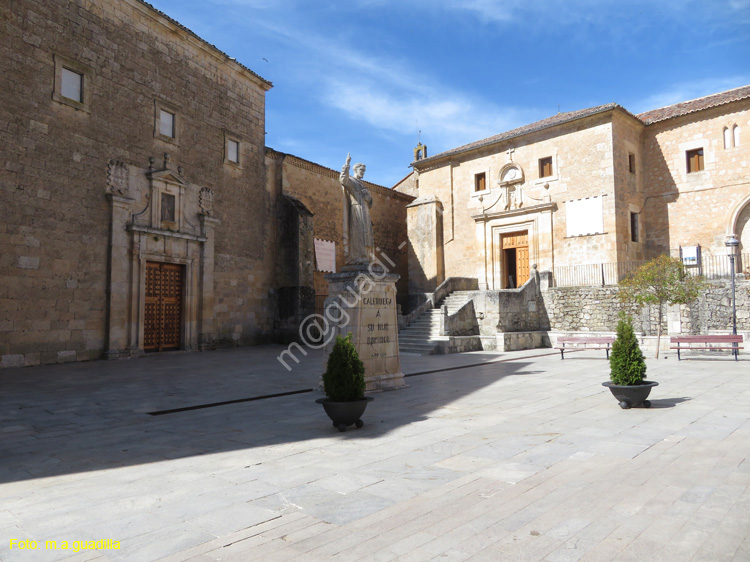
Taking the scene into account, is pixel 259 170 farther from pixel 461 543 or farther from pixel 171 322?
pixel 461 543

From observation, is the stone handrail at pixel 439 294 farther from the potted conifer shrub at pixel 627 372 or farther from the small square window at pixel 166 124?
the potted conifer shrub at pixel 627 372

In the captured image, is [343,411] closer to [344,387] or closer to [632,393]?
[344,387]

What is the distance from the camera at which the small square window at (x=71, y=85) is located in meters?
12.8

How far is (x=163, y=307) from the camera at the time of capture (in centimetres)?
1553

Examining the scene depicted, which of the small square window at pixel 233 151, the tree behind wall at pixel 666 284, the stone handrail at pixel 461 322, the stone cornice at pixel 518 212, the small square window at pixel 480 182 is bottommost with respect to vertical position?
the stone handrail at pixel 461 322

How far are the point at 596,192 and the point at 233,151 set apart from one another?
46.6 ft

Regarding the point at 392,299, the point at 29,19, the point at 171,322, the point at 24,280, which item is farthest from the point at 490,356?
the point at 29,19

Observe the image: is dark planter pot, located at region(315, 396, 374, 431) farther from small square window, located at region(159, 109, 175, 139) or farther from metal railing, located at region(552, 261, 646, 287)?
metal railing, located at region(552, 261, 646, 287)

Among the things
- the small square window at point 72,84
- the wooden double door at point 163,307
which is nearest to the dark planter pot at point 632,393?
the wooden double door at point 163,307

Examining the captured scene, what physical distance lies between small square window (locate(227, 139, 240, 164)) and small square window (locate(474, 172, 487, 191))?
1161 centimetres

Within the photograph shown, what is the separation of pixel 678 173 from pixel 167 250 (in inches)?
784

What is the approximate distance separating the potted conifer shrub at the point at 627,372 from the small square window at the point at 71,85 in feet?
45.1

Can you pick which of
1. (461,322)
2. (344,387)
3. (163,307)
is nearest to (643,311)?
(461,322)

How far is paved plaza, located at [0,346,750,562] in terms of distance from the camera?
2.84 metres
